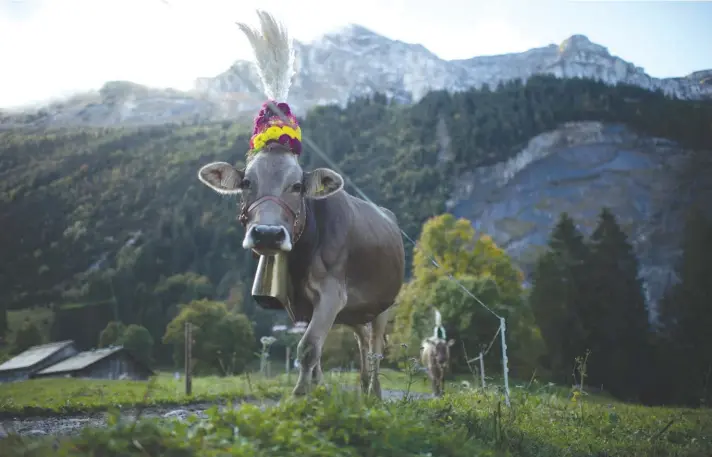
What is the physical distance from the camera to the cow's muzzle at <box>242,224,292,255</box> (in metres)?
5.17

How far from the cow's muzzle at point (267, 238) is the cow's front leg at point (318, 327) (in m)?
0.79

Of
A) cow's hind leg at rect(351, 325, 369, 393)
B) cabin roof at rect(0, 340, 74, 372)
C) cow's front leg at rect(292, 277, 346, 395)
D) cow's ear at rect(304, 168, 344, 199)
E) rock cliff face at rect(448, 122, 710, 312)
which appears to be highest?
rock cliff face at rect(448, 122, 710, 312)

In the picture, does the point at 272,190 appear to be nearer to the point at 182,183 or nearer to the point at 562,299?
the point at 562,299

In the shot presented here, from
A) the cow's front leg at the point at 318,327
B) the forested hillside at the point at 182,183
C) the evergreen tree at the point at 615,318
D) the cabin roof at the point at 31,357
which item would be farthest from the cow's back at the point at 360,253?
the cabin roof at the point at 31,357

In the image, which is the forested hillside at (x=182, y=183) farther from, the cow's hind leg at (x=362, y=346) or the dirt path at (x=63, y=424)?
the cow's hind leg at (x=362, y=346)

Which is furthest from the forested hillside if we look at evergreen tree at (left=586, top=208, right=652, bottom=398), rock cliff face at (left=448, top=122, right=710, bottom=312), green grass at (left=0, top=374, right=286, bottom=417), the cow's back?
the cow's back

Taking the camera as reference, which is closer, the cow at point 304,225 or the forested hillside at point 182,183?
the cow at point 304,225

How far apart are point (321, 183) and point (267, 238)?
106 centimetres

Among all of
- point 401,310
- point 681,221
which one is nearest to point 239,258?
point 401,310

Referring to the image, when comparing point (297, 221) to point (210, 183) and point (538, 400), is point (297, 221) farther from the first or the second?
point (538, 400)

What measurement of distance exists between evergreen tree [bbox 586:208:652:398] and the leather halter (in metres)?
40.4

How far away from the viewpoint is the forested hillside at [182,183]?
65188mm

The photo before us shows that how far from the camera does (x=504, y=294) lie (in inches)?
1969

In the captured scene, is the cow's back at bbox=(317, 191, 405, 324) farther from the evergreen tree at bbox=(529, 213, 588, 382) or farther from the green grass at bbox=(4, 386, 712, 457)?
the evergreen tree at bbox=(529, 213, 588, 382)
